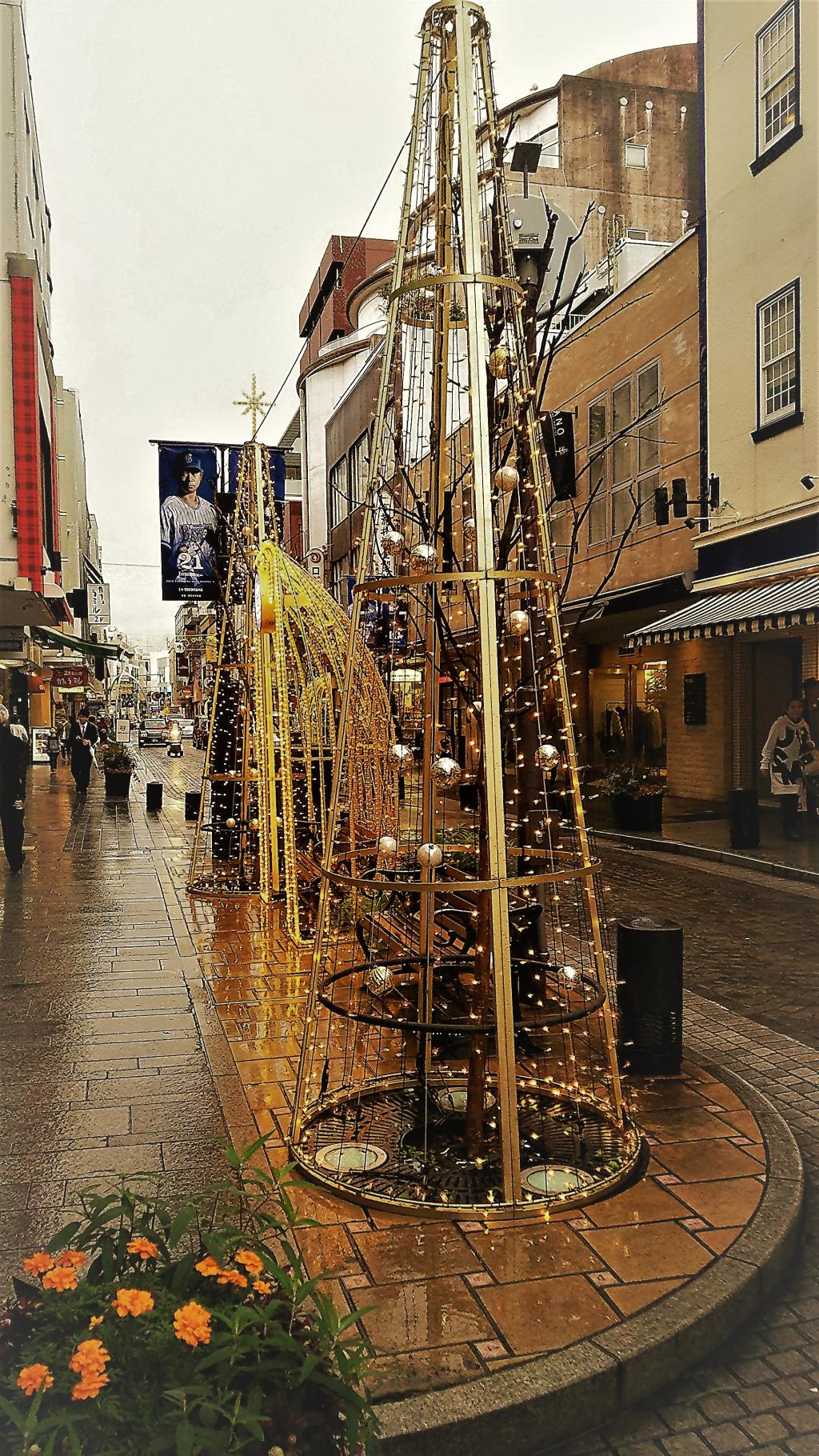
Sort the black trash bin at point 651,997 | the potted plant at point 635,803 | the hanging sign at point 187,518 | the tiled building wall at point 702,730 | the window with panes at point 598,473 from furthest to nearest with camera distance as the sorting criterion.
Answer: the window with panes at point 598,473 → the tiled building wall at point 702,730 → the hanging sign at point 187,518 → the potted plant at point 635,803 → the black trash bin at point 651,997

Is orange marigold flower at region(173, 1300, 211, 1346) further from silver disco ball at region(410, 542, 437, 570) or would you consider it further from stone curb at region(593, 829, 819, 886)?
stone curb at region(593, 829, 819, 886)

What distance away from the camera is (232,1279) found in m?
2.32

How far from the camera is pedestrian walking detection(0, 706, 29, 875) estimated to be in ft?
40.3

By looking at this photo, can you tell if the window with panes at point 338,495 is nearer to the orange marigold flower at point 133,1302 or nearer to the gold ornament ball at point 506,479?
the gold ornament ball at point 506,479

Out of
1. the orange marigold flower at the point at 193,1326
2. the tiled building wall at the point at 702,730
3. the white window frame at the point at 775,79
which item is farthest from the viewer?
the tiled building wall at the point at 702,730

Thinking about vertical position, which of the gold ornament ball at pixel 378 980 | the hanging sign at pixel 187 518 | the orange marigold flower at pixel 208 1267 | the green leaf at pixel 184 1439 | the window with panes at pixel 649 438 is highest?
the window with panes at pixel 649 438

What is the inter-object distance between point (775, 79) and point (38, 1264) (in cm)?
1503

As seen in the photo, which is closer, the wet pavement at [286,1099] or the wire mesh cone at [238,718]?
the wet pavement at [286,1099]

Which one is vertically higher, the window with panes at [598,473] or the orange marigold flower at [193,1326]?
the window with panes at [598,473]

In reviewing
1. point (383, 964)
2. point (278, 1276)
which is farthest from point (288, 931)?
point (278, 1276)

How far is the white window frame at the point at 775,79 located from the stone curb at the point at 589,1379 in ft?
42.9

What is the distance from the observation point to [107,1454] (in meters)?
1.89

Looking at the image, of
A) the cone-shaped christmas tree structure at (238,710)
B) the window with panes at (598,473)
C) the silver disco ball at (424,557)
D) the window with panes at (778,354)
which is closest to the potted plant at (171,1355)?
the silver disco ball at (424,557)

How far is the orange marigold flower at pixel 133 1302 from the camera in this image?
2160 millimetres
